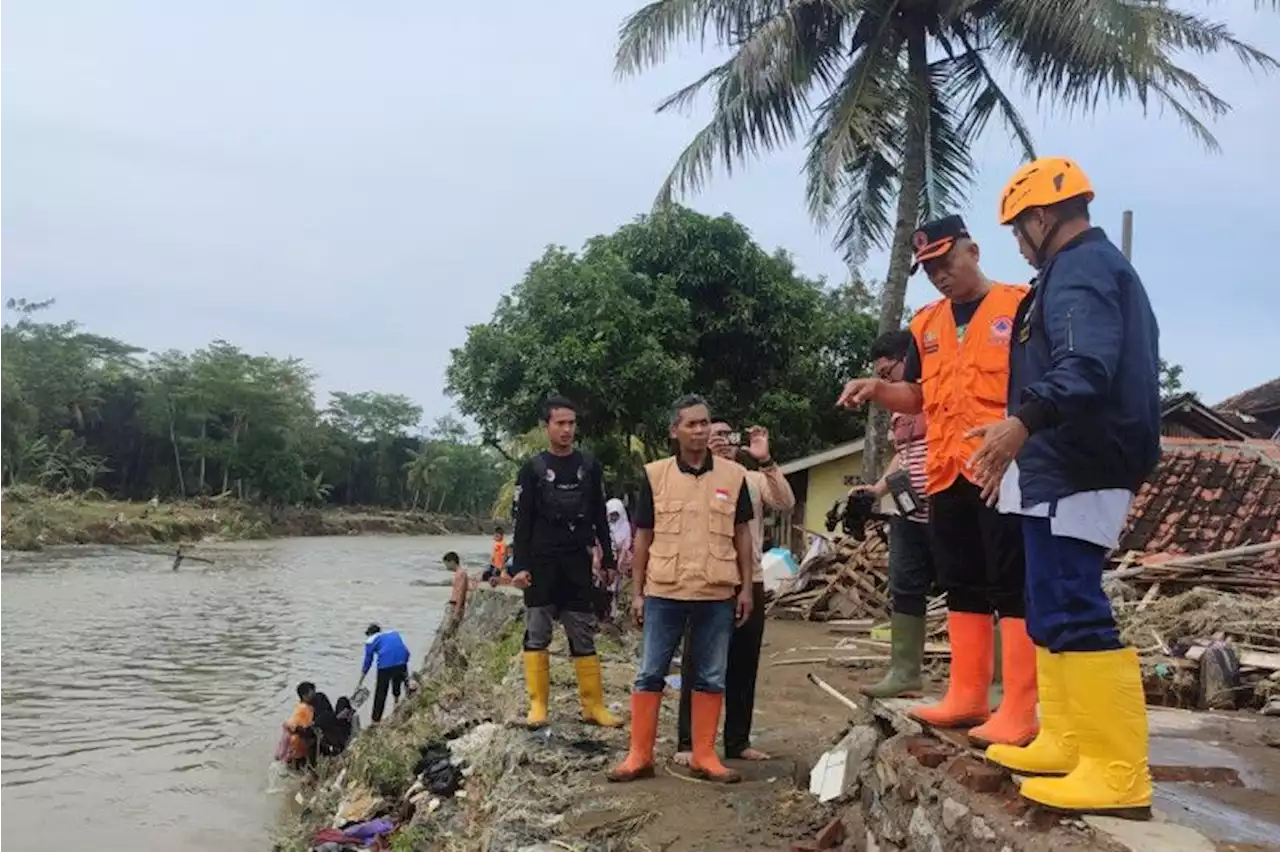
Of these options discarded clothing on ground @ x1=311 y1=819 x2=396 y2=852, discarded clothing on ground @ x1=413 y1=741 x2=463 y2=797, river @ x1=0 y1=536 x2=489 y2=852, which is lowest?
river @ x1=0 y1=536 x2=489 y2=852

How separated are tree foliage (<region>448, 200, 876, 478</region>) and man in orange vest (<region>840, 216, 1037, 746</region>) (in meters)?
13.2

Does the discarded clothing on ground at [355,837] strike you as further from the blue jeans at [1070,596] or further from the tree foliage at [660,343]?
the tree foliage at [660,343]

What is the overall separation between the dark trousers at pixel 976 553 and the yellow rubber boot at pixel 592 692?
2.83 meters

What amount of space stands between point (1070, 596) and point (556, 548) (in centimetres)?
365

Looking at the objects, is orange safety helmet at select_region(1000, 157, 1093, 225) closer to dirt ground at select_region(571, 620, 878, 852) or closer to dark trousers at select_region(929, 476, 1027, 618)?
dark trousers at select_region(929, 476, 1027, 618)

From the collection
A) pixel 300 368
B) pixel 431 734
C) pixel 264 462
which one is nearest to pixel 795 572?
pixel 431 734

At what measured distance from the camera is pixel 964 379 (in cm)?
354

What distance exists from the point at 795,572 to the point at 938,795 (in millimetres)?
10146

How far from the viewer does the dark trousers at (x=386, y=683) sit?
12.5 m

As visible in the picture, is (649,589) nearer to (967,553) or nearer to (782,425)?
(967,553)

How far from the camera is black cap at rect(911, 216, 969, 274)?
3551 mm

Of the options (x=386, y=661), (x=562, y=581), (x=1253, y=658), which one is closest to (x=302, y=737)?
(x=386, y=661)

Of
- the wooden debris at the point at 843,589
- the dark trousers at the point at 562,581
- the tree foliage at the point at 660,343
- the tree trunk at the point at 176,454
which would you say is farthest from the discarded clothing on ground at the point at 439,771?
the tree trunk at the point at 176,454

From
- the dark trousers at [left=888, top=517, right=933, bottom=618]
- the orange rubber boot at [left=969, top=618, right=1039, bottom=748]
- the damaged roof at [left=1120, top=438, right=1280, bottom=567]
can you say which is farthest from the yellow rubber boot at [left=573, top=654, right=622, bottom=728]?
the damaged roof at [left=1120, top=438, right=1280, bottom=567]
